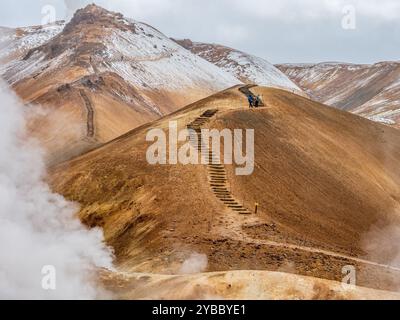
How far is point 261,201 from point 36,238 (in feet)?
41.7

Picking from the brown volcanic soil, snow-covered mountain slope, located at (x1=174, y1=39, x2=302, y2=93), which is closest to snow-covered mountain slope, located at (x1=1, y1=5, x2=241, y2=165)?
the brown volcanic soil

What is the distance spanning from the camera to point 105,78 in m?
88.2

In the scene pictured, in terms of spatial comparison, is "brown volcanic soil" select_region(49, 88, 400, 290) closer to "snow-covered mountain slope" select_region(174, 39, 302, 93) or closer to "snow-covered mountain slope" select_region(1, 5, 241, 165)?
"snow-covered mountain slope" select_region(1, 5, 241, 165)

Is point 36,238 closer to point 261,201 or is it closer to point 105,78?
point 261,201

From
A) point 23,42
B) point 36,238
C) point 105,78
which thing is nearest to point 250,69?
point 23,42

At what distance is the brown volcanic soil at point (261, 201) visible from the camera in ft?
83.9

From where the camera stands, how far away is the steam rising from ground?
17.4m

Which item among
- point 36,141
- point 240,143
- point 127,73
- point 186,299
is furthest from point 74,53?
point 186,299

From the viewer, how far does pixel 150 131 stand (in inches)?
1636

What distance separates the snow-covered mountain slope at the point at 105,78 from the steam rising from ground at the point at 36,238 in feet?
51.0

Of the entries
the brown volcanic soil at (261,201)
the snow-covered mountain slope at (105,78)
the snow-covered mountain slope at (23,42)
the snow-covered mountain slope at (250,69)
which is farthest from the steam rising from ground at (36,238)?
the snow-covered mountain slope at (250,69)
